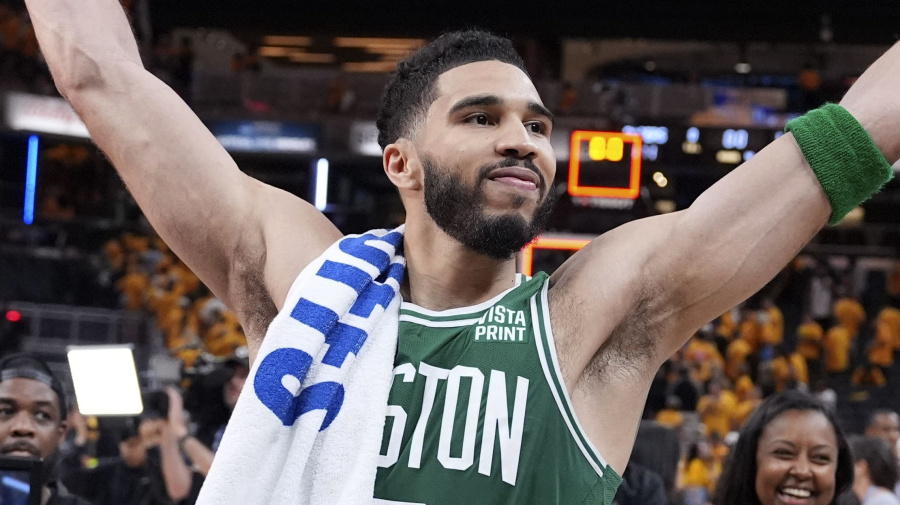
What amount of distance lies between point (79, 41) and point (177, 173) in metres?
0.30

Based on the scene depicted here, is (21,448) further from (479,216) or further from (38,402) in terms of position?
(479,216)

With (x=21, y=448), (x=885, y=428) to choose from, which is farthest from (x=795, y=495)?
(x=885, y=428)

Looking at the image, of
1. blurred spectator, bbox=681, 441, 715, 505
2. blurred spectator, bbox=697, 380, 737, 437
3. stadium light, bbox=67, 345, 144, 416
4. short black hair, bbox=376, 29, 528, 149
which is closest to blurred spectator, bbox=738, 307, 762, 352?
blurred spectator, bbox=697, 380, 737, 437

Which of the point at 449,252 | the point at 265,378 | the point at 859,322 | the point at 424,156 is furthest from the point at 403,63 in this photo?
the point at 859,322

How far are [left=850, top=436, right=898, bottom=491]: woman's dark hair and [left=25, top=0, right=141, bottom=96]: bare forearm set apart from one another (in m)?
3.80

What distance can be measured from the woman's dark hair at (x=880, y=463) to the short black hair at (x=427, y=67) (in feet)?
11.0

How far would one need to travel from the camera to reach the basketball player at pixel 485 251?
185cm

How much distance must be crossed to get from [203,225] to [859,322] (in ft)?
46.9

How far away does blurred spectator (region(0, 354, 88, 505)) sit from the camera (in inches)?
144

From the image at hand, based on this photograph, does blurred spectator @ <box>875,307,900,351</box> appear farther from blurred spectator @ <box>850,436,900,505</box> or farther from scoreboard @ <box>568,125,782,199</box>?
blurred spectator @ <box>850,436,900,505</box>

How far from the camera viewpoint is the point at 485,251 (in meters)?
2.03

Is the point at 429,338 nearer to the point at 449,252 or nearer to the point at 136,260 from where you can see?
the point at 449,252

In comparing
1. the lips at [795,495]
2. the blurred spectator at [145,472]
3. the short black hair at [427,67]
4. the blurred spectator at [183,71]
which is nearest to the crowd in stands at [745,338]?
the blurred spectator at [183,71]

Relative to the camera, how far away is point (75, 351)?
13.5 feet
